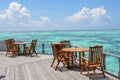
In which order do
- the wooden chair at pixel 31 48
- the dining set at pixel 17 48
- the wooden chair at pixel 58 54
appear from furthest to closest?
the dining set at pixel 17 48, the wooden chair at pixel 31 48, the wooden chair at pixel 58 54

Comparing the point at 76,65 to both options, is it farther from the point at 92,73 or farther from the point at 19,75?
the point at 19,75

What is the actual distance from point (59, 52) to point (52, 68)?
0.64 metres

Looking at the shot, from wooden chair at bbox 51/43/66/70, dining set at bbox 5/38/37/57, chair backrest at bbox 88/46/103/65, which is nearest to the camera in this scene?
chair backrest at bbox 88/46/103/65

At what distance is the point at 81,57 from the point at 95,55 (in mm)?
582

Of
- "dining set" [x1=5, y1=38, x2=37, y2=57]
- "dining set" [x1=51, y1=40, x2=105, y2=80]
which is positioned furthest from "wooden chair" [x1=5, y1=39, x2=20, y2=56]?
"dining set" [x1=51, y1=40, x2=105, y2=80]

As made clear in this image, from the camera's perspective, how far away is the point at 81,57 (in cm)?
811

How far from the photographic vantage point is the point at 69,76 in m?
7.96

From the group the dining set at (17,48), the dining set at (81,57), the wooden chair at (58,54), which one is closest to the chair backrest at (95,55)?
the dining set at (81,57)

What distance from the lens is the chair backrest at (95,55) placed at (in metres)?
7.66

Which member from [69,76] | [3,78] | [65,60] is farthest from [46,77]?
[65,60]

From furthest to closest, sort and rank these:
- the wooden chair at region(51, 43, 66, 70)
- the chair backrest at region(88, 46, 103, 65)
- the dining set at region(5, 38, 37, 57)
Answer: the dining set at region(5, 38, 37, 57)
the wooden chair at region(51, 43, 66, 70)
the chair backrest at region(88, 46, 103, 65)

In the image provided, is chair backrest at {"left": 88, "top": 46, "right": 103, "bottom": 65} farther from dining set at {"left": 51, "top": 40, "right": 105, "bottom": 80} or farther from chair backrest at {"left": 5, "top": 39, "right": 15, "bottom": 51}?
chair backrest at {"left": 5, "top": 39, "right": 15, "bottom": 51}

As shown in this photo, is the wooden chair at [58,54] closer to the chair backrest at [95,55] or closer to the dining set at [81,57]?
the dining set at [81,57]

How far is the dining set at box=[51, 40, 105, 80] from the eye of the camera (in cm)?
766
